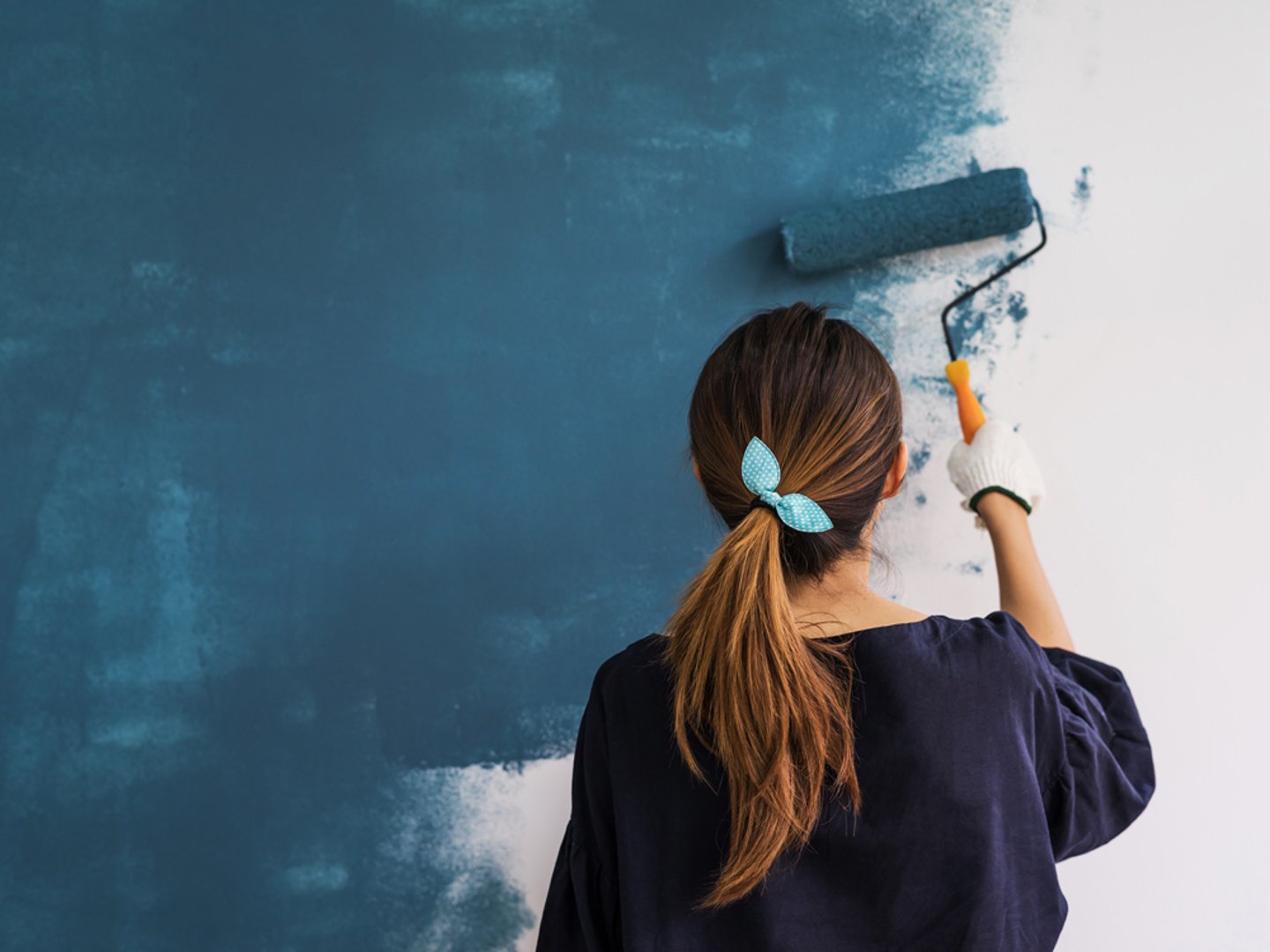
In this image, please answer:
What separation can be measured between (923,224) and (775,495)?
540 mm

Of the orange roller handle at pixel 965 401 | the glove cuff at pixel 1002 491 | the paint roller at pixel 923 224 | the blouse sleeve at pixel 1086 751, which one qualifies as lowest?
the blouse sleeve at pixel 1086 751

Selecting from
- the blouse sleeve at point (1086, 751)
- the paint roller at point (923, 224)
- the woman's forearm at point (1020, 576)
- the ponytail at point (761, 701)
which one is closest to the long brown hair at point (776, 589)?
the ponytail at point (761, 701)

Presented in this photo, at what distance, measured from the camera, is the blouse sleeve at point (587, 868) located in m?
0.86

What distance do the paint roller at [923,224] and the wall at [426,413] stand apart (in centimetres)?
5

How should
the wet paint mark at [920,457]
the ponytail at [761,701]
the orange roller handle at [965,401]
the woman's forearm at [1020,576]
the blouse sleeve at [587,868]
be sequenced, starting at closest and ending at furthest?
the ponytail at [761,701]
the blouse sleeve at [587,868]
the woman's forearm at [1020,576]
the orange roller handle at [965,401]
the wet paint mark at [920,457]

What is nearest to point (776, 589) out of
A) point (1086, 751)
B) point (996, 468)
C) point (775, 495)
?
point (775, 495)

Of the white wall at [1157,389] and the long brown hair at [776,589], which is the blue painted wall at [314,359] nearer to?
the white wall at [1157,389]

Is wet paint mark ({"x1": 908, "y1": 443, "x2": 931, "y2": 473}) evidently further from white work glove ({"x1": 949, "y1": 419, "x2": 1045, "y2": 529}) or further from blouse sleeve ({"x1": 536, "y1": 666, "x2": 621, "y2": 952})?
blouse sleeve ({"x1": 536, "y1": 666, "x2": 621, "y2": 952})

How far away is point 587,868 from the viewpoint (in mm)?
890

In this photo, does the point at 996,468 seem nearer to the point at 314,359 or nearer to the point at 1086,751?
the point at 1086,751

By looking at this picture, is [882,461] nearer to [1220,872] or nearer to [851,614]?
[851,614]

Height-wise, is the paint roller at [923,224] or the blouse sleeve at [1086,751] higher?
the paint roller at [923,224]

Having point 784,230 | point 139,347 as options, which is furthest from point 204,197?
point 784,230

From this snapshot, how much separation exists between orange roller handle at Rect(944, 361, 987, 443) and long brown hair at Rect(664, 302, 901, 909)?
0.35 metres
